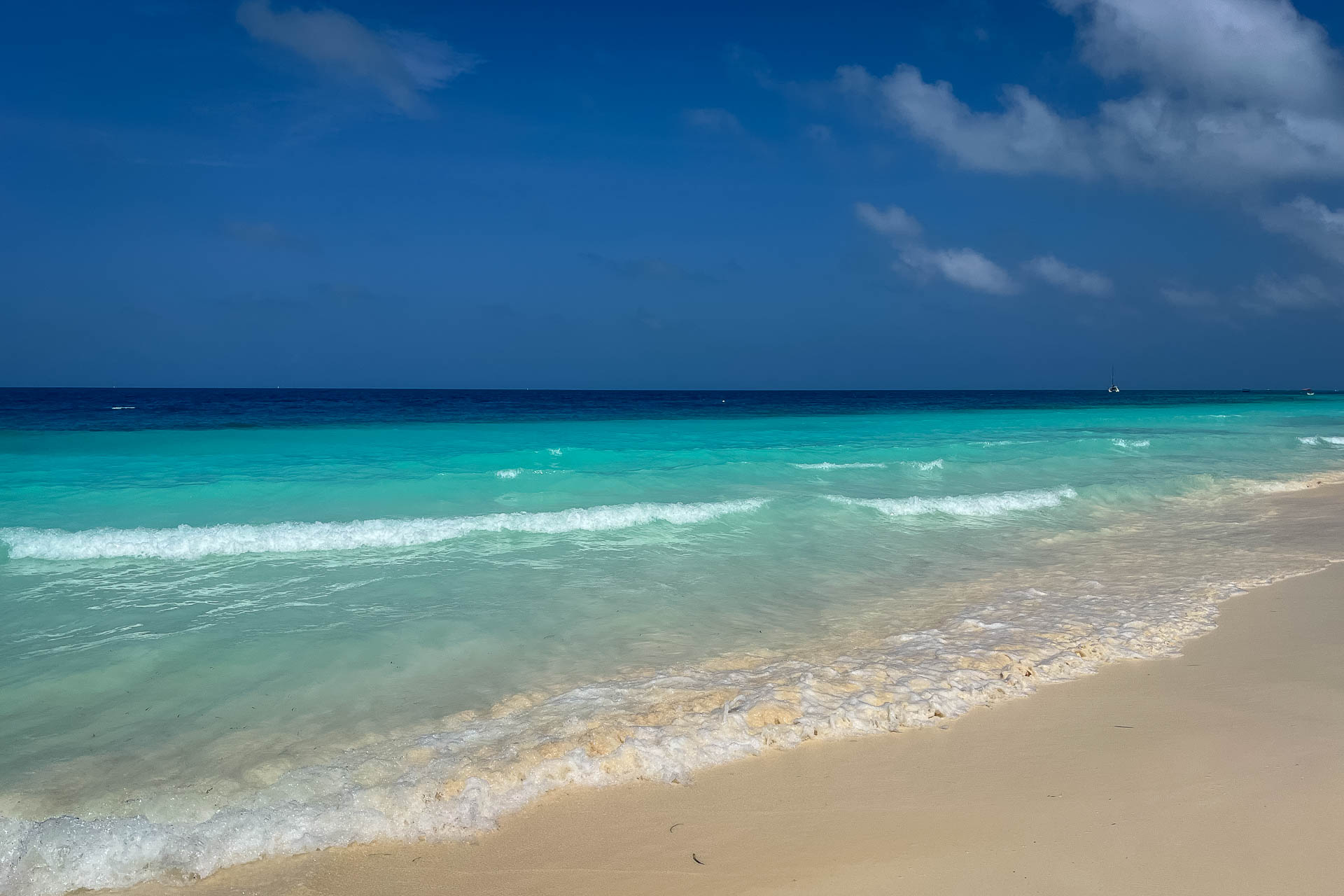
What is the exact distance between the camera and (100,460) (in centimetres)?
1988

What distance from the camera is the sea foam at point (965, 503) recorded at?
1280cm

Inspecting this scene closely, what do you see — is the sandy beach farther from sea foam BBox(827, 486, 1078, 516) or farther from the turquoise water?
sea foam BBox(827, 486, 1078, 516)

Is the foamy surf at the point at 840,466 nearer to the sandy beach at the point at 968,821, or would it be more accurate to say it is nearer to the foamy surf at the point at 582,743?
the foamy surf at the point at 582,743

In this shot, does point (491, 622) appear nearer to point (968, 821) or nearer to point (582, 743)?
point (582, 743)

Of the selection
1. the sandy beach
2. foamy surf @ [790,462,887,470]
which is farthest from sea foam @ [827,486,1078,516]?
the sandy beach

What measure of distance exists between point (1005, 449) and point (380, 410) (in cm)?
4077

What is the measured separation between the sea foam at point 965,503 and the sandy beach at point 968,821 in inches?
310

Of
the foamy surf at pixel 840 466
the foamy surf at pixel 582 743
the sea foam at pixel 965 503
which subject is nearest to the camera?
the foamy surf at pixel 582 743

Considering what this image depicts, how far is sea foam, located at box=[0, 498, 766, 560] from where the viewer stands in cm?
971

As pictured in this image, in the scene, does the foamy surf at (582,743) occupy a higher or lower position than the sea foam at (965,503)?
lower

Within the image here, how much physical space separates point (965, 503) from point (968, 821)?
1043cm

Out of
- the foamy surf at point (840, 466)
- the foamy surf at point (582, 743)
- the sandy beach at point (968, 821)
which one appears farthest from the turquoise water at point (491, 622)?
the foamy surf at point (840, 466)

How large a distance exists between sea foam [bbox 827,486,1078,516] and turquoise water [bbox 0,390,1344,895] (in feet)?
0.28

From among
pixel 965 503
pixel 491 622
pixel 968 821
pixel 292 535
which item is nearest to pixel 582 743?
pixel 968 821
